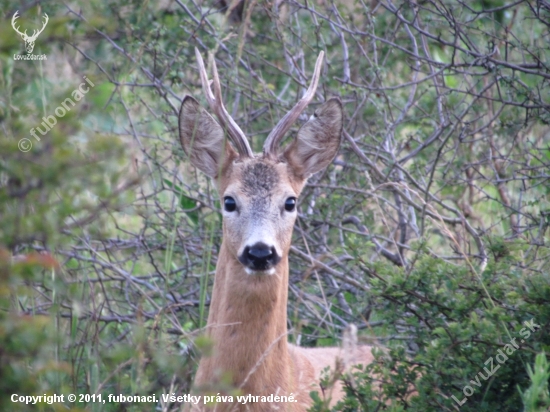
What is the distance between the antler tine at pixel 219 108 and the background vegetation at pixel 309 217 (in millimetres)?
445

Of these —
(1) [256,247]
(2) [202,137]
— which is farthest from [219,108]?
(1) [256,247]

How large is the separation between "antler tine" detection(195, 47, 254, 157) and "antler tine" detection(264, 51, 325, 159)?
0.16 m

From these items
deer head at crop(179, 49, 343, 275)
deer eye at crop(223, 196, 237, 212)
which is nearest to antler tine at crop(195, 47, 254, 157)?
deer head at crop(179, 49, 343, 275)

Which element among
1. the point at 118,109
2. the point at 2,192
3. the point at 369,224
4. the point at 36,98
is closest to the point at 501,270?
the point at 369,224

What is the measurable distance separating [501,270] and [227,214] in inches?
71.1

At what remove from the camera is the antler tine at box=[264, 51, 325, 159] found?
5035mm

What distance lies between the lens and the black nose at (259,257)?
4.56 metres

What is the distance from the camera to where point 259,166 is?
5191 mm

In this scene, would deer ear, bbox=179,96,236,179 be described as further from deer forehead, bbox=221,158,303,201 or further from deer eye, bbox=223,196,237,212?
deer eye, bbox=223,196,237,212

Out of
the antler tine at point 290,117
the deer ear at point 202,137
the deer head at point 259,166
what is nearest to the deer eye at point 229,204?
the deer head at point 259,166

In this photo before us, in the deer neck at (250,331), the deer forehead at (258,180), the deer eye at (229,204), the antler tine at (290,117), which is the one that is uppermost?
the antler tine at (290,117)

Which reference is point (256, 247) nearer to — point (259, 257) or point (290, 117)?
point (259, 257)

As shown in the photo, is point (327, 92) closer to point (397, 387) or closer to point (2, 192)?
point (397, 387)

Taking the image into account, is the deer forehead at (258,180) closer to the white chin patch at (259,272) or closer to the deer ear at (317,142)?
the deer ear at (317,142)
